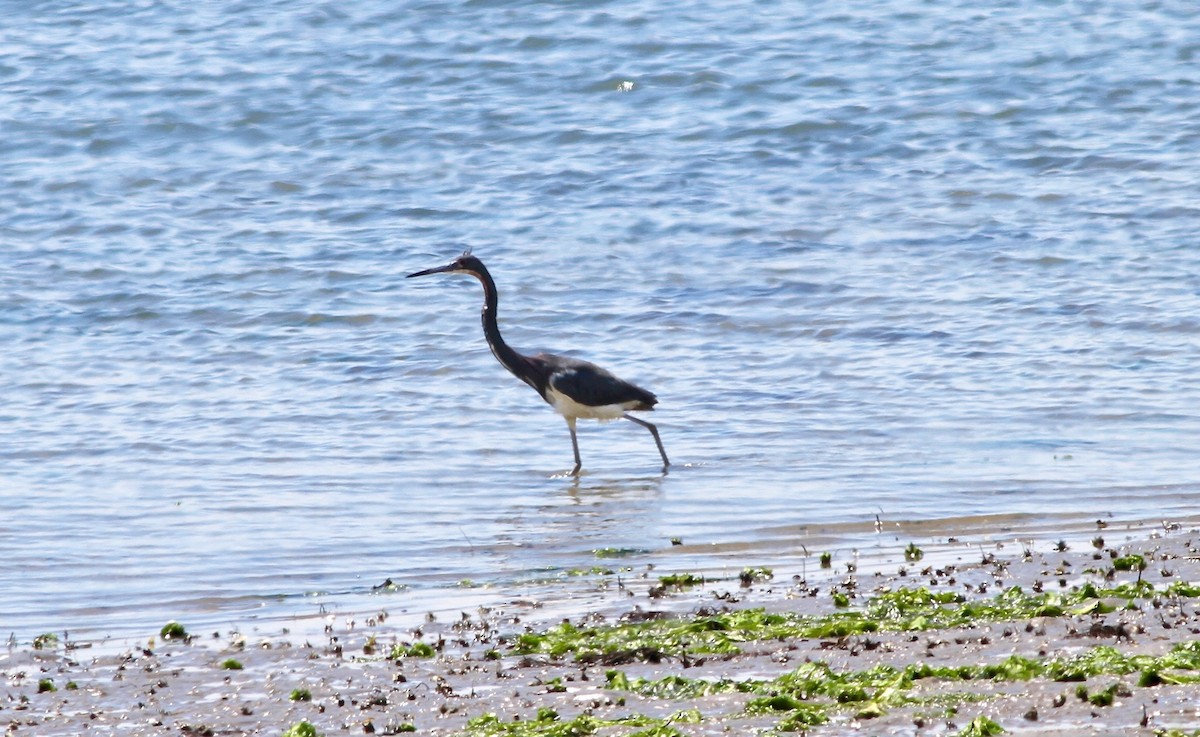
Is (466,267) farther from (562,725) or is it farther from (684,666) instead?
(562,725)

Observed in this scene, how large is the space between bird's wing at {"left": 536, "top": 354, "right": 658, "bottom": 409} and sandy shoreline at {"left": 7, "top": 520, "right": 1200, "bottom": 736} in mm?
3503

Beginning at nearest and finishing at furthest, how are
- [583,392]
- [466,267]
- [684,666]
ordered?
[684,666]
[583,392]
[466,267]

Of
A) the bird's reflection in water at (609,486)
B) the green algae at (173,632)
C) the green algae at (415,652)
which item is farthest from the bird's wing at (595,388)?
the green algae at (415,652)

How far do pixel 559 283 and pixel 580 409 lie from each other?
3.35 m

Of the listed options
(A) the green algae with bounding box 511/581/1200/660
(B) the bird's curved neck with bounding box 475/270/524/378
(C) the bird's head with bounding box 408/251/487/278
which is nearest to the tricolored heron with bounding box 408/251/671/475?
(B) the bird's curved neck with bounding box 475/270/524/378

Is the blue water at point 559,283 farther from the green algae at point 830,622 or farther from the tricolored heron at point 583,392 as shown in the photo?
the green algae at point 830,622

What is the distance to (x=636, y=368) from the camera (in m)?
11.8

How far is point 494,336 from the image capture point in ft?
37.1

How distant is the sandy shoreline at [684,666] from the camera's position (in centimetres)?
492

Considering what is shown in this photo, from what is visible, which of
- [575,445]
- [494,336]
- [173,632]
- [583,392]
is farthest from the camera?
[494,336]

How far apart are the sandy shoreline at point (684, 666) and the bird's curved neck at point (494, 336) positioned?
13.5 feet

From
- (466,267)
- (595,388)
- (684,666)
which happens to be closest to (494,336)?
(466,267)

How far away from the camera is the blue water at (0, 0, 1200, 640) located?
336 inches

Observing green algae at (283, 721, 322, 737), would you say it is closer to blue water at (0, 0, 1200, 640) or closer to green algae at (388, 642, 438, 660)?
green algae at (388, 642, 438, 660)
